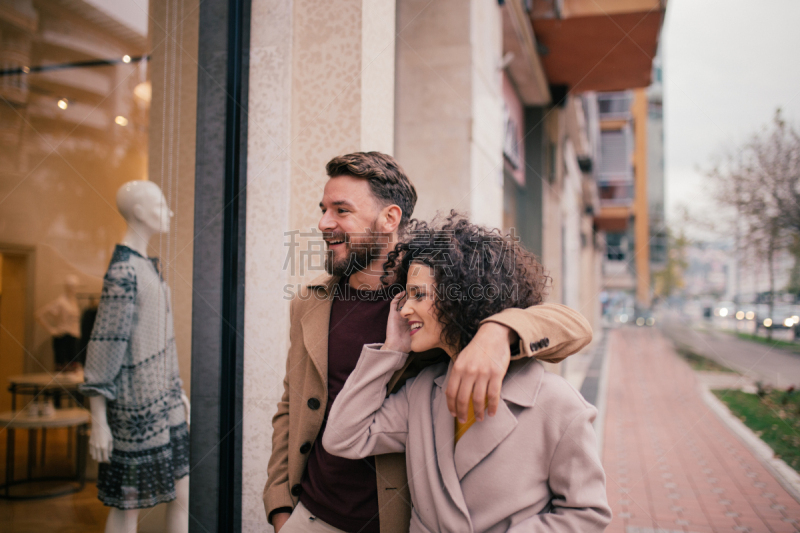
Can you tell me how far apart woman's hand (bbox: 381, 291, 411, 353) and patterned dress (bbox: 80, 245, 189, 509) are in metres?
1.18

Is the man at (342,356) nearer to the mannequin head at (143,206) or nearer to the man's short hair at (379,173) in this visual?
the man's short hair at (379,173)

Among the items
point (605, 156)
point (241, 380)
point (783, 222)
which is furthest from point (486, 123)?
point (605, 156)

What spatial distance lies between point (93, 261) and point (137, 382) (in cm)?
51

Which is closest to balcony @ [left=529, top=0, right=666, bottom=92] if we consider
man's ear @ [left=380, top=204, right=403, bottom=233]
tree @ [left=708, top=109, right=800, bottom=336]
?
tree @ [left=708, top=109, right=800, bottom=336]

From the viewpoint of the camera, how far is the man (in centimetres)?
145

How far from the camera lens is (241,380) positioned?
91.7 inches

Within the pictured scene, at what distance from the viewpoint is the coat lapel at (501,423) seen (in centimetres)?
116

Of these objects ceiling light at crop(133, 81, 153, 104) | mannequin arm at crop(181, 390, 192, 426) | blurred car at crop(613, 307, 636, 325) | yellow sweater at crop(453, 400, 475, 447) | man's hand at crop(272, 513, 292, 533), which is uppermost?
ceiling light at crop(133, 81, 153, 104)

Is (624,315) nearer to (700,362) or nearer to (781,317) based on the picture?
(700,362)

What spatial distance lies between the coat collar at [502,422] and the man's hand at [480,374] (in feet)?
0.26

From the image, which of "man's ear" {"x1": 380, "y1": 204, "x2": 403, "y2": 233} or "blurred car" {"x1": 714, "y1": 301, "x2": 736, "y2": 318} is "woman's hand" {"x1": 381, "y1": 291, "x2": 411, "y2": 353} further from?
"blurred car" {"x1": 714, "y1": 301, "x2": 736, "y2": 318}

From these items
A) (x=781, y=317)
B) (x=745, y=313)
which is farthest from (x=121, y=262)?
(x=745, y=313)

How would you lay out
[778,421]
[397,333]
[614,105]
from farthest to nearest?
1. [614,105]
2. [778,421]
3. [397,333]

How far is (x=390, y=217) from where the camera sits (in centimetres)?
167
